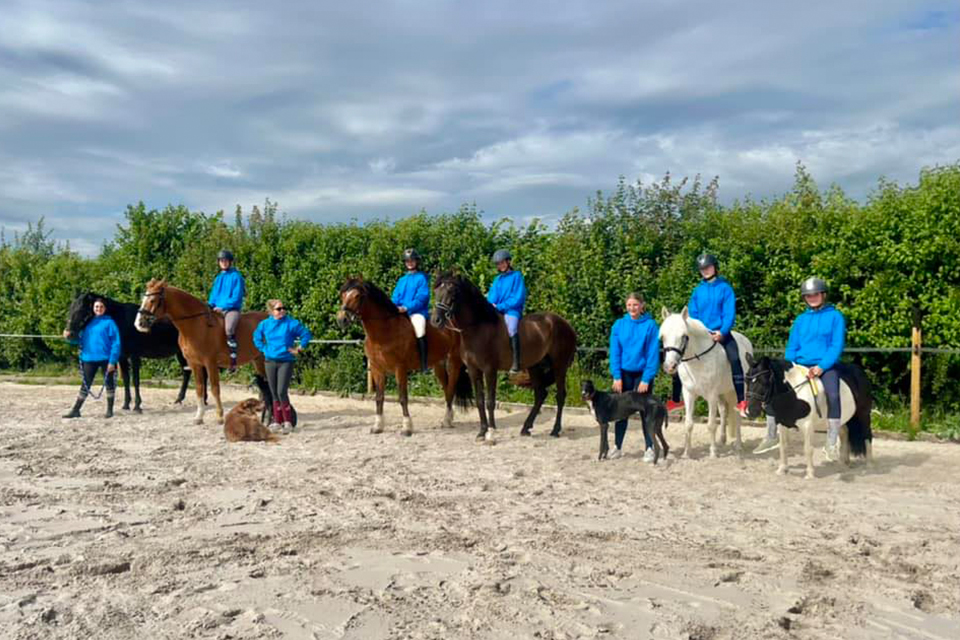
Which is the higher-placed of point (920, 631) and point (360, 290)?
point (360, 290)

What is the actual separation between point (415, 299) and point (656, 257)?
12.6 ft

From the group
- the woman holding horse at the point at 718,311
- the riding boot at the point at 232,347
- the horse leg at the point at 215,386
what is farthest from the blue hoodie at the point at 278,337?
the woman holding horse at the point at 718,311

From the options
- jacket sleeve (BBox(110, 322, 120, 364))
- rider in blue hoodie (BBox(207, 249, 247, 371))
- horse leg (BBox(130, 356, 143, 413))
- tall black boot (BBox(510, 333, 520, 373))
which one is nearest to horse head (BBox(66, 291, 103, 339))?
jacket sleeve (BBox(110, 322, 120, 364))

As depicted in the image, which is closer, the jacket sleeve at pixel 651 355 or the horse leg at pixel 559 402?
the jacket sleeve at pixel 651 355

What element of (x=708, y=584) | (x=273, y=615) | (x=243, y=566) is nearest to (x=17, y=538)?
(x=243, y=566)

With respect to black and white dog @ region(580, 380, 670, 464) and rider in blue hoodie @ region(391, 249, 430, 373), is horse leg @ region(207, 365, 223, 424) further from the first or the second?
black and white dog @ region(580, 380, 670, 464)

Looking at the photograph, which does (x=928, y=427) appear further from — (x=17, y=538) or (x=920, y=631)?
(x=17, y=538)

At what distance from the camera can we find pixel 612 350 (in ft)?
29.0

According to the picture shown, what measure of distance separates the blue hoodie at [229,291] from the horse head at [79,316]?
197 cm

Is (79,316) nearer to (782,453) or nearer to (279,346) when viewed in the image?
(279,346)

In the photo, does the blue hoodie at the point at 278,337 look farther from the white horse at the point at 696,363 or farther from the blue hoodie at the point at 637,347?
the white horse at the point at 696,363

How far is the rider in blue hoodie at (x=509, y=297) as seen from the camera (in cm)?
1059

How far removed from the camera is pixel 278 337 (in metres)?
10.7

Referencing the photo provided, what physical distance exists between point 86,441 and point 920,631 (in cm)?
947
